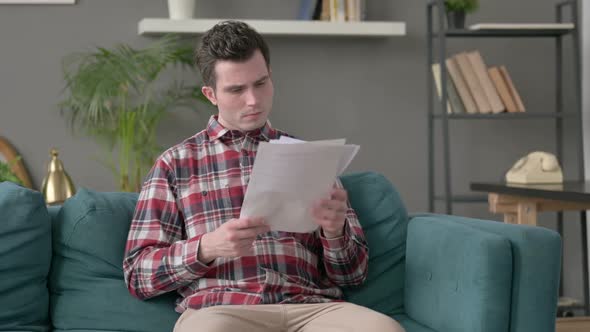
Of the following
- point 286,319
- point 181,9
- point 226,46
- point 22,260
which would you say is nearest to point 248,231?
point 286,319

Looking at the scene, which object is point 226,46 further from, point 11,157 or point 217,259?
point 11,157

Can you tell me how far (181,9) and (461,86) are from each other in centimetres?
129

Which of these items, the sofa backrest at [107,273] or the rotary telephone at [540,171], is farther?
the rotary telephone at [540,171]

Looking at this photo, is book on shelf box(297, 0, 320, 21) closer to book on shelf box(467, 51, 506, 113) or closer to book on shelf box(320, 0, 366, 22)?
book on shelf box(320, 0, 366, 22)

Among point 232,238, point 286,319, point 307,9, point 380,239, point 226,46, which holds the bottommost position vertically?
point 286,319

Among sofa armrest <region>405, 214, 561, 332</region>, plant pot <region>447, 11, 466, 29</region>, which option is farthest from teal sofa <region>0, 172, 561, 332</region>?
plant pot <region>447, 11, 466, 29</region>

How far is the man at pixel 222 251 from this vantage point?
190cm

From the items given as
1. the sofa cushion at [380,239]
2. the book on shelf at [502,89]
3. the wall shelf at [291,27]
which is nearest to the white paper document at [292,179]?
the sofa cushion at [380,239]

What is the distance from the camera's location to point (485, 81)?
12.7 ft

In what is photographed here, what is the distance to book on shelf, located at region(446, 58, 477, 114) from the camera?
3.90m

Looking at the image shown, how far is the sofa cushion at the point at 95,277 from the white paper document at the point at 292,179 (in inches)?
18.5

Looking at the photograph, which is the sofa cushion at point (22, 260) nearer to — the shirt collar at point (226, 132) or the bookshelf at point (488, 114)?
the shirt collar at point (226, 132)

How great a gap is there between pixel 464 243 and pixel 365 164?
217cm

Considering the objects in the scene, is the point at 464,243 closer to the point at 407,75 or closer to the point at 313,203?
the point at 313,203
